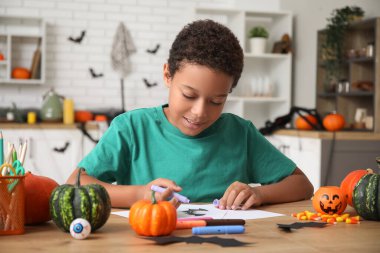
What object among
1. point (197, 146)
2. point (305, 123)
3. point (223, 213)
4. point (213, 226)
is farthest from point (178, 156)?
point (305, 123)

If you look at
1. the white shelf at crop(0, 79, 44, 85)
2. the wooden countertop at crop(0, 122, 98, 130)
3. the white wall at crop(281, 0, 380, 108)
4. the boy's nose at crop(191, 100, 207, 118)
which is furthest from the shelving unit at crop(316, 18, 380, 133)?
the boy's nose at crop(191, 100, 207, 118)

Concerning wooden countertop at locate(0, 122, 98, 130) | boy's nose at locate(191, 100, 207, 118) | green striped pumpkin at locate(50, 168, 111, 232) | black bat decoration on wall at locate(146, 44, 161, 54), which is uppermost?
black bat decoration on wall at locate(146, 44, 161, 54)

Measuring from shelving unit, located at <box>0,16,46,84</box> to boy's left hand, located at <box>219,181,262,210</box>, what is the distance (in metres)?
4.20

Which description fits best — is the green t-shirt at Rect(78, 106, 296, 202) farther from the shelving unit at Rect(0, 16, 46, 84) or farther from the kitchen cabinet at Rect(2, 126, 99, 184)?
the shelving unit at Rect(0, 16, 46, 84)

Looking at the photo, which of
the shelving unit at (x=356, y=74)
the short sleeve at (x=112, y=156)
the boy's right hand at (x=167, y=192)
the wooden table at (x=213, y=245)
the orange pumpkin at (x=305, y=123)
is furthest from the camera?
the shelving unit at (x=356, y=74)

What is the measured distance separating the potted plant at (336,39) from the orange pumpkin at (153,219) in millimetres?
4116

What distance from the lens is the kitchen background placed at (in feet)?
18.6

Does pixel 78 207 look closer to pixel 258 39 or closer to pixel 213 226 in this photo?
pixel 213 226

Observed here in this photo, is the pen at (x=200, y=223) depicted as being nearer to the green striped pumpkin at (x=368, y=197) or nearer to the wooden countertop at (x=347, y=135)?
the green striped pumpkin at (x=368, y=197)

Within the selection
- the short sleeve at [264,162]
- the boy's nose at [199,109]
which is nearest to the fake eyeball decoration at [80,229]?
the boy's nose at [199,109]

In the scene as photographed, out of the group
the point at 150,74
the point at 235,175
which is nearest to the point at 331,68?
the point at 150,74

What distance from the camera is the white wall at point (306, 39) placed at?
219 inches

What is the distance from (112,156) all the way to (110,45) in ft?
13.8

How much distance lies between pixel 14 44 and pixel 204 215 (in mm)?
4642
